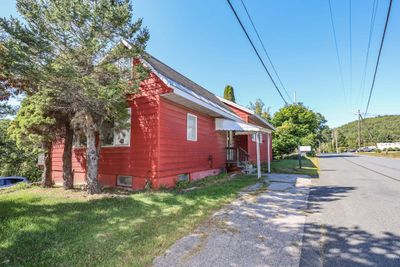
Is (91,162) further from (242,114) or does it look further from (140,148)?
(242,114)

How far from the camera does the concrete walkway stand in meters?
3.12

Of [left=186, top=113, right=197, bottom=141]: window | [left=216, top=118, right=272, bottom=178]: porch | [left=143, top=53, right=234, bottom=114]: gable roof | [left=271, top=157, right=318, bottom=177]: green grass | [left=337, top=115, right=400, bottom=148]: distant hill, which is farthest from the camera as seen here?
[left=337, top=115, right=400, bottom=148]: distant hill

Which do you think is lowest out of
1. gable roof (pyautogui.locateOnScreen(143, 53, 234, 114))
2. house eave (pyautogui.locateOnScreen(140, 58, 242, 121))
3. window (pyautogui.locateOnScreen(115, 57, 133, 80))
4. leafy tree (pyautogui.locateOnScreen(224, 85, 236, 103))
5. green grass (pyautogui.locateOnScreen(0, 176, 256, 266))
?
green grass (pyautogui.locateOnScreen(0, 176, 256, 266))

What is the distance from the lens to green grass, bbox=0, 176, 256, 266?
10.4ft

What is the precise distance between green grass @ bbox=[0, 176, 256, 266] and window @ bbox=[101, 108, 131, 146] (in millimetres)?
2405

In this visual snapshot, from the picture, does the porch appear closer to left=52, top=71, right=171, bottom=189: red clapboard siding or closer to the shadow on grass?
the shadow on grass

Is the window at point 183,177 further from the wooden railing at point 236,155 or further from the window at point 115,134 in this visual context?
the wooden railing at point 236,155

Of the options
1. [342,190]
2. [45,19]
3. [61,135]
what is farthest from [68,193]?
[342,190]

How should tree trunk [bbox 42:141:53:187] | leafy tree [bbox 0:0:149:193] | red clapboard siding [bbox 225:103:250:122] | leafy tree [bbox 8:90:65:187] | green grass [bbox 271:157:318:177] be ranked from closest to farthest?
leafy tree [bbox 0:0:149:193], leafy tree [bbox 8:90:65:187], tree trunk [bbox 42:141:53:187], green grass [bbox 271:157:318:177], red clapboard siding [bbox 225:103:250:122]

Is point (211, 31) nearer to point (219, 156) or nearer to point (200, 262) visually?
point (219, 156)

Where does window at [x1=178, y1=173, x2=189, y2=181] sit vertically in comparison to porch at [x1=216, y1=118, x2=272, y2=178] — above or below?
below

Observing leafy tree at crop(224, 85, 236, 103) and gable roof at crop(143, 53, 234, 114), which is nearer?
gable roof at crop(143, 53, 234, 114)

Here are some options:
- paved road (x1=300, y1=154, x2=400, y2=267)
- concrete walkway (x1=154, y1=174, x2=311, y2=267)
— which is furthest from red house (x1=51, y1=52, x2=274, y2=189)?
paved road (x1=300, y1=154, x2=400, y2=267)

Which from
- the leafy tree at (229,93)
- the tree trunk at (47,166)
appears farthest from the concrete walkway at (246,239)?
the leafy tree at (229,93)
